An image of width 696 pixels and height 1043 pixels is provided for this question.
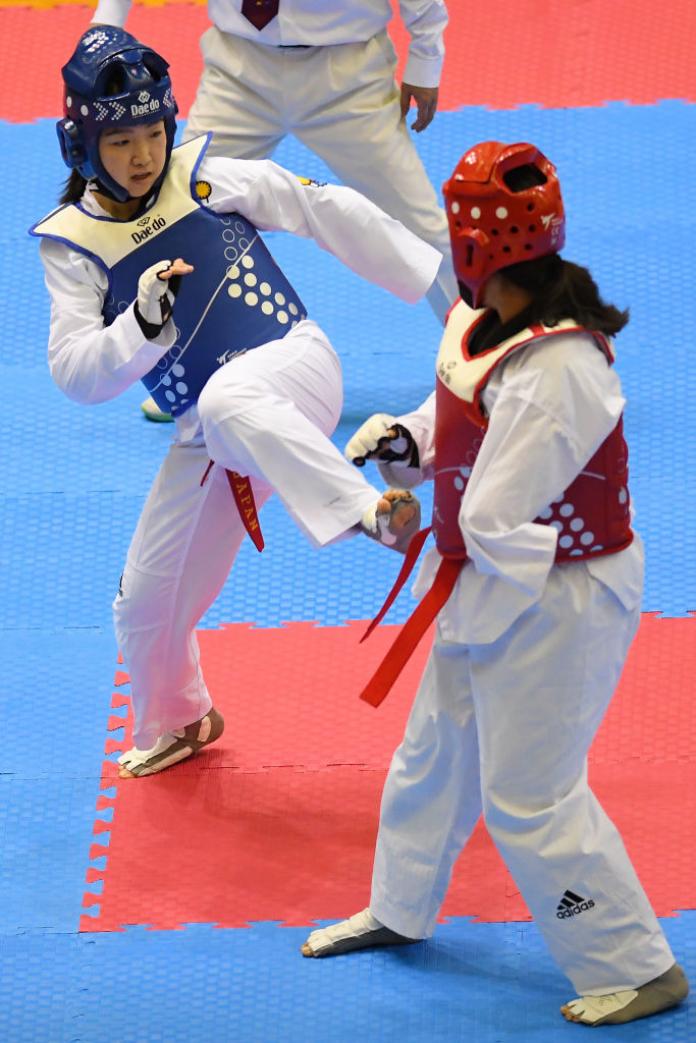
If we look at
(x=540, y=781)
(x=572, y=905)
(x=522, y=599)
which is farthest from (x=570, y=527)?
(x=572, y=905)

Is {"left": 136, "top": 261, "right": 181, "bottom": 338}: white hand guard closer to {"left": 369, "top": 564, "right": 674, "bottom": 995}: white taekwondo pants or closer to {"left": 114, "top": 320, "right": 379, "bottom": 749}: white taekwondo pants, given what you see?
{"left": 114, "top": 320, "right": 379, "bottom": 749}: white taekwondo pants

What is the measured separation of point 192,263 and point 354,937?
1772 millimetres

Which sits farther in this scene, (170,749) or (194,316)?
(170,749)

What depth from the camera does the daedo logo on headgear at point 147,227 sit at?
4.48m

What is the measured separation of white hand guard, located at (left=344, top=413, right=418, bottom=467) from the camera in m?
4.01

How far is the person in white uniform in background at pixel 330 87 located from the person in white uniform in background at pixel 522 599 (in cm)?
236

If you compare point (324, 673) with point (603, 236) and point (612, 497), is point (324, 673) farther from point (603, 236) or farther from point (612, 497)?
point (603, 236)

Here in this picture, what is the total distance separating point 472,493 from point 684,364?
336 centimetres

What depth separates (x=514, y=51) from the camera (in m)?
8.59

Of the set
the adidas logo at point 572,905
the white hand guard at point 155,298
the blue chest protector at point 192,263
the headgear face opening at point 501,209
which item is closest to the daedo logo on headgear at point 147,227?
the blue chest protector at point 192,263

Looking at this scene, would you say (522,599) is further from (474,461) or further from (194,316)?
(194,316)

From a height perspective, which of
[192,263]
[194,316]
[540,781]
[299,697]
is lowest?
[299,697]

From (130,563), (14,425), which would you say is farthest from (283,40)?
(130,563)

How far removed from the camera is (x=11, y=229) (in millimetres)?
7812
